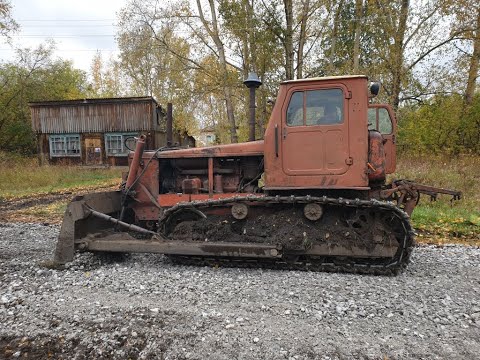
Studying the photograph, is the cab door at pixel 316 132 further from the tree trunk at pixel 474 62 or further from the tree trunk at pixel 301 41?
the tree trunk at pixel 474 62

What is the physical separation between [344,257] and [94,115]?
84.6 ft

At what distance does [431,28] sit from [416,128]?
4493 millimetres

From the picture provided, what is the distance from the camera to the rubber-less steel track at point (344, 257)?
469cm

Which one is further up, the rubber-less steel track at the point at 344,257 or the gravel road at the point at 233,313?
the rubber-less steel track at the point at 344,257

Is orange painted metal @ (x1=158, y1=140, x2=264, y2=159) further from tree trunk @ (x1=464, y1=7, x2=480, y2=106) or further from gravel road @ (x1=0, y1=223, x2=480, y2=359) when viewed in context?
tree trunk @ (x1=464, y1=7, x2=480, y2=106)

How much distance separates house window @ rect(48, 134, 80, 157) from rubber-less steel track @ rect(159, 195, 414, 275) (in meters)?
25.3

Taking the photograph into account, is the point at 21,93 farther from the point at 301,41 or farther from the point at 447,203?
the point at 447,203

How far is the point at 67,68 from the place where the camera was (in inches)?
1549

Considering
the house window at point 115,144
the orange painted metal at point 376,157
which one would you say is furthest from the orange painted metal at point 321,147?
the house window at point 115,144

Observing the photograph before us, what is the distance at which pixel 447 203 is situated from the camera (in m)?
9.61

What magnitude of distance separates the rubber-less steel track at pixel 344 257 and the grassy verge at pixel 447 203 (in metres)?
2.65

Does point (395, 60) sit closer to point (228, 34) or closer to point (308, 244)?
point (228, 34)

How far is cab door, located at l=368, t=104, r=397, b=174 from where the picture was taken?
670 centimetres

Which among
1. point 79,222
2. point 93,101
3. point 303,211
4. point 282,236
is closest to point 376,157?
point 303,211
